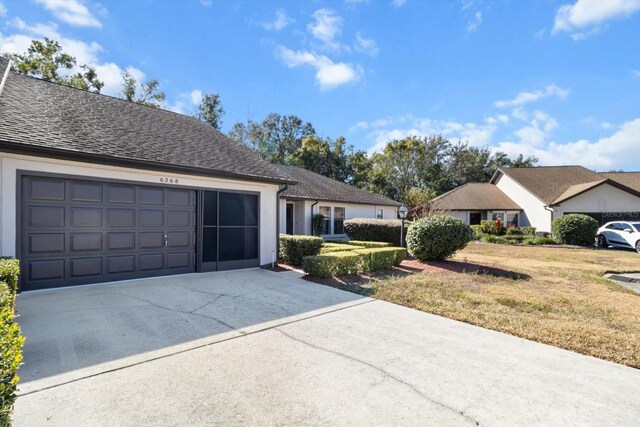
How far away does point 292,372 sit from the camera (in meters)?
3.31

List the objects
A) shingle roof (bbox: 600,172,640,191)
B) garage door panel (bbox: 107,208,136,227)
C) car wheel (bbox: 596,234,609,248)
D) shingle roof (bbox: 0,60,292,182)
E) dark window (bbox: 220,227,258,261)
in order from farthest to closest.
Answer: shingle roof (bbox: 600,172,640,191) → car wheel (bbox: 596,234,609,248) → dark window (bbox: 220,227,258,261) → garage door panel (bbox: 107,208,136,227) → shingle roof (bbox: 0,60,292,182)

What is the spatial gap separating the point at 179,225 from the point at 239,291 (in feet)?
9.22

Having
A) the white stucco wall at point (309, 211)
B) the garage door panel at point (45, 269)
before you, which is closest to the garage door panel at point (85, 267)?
the garage door panel at point (45, 269)

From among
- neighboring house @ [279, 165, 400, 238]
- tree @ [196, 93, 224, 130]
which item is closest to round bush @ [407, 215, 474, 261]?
neighboring house @ [279, 165, 400, 238]

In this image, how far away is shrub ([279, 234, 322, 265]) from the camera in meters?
10.1

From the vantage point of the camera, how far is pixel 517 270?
1038cm

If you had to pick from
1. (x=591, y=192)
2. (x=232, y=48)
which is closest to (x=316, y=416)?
(x=232, y=48)

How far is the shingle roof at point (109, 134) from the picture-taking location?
6598 mm

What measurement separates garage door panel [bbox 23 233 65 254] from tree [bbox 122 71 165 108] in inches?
852

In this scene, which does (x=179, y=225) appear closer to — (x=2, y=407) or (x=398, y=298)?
(x=398, y=298)

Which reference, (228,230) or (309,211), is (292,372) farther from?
(309,211)

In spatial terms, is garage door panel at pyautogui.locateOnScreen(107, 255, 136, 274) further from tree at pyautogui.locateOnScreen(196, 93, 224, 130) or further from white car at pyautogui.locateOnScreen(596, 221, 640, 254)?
tree at pyautogui.locateOnScreen(196, 93, 224, 130)

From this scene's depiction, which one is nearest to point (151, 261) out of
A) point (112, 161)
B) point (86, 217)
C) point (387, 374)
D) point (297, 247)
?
point (86, 217)

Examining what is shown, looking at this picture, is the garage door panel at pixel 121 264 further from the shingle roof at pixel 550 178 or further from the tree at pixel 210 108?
the shingle roof at pixel 550 178
